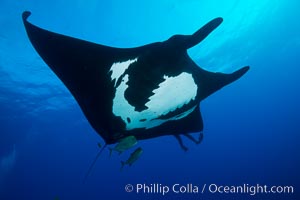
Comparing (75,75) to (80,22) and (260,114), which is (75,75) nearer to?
(80,22)

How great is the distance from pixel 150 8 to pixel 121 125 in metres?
9.22

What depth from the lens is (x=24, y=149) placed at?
3222cm

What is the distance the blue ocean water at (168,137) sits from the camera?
441 inches

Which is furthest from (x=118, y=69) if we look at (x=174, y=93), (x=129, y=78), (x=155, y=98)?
(x=174, y=93)

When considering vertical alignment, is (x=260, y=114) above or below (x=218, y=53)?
below

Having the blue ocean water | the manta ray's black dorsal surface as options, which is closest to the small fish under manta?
the manta ray's black dorsal surface

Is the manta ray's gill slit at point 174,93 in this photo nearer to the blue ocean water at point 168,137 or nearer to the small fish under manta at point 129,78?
the small fish under manta at point 129,78

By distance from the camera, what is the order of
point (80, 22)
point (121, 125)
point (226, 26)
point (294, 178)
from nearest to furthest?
point (121, 125) < point (80, 22) < point (226, 26) < point (294, 178)

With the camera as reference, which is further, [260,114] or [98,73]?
[260,114]

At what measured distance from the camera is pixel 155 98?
9.16ft

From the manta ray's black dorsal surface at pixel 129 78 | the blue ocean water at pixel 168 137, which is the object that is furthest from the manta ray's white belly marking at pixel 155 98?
the blue ocean water at pixel 168 137

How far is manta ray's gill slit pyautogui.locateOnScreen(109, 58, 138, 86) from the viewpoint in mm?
2545

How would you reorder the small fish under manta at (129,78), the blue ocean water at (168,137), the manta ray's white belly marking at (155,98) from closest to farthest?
the small fish under manta at (129,78) < the manta ray's white belly marking at (155,98) < the blue ocean water at (168,137)

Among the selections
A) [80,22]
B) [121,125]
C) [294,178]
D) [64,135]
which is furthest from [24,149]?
[294,178]
